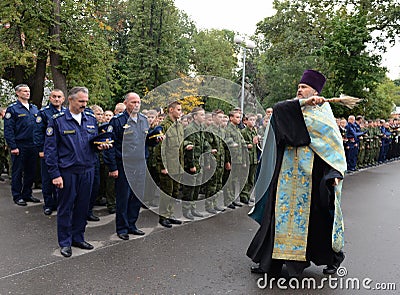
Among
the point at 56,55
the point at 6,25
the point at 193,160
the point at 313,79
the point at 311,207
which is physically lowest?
the point at 311,207

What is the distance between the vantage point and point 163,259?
5.02m

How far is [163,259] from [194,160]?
224 centimetres

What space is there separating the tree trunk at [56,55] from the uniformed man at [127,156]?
8054 millimetres

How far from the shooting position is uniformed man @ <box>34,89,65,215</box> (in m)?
6.54

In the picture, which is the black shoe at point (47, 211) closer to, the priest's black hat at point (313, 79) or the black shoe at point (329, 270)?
the black shoe at point (329, 270)

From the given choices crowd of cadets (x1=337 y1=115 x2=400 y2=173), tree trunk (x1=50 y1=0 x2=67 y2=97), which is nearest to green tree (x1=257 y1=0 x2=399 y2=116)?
crowd of cadets (x1=337 y1=115 x2=400 y2=173)

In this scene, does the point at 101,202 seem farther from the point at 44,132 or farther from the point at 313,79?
the point at 313,79

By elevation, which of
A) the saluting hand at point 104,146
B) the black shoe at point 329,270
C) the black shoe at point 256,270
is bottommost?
the black shoe at point 256,270

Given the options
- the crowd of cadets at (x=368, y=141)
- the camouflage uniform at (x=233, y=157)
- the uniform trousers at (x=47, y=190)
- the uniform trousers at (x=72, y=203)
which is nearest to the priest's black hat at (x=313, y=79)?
the uniform trousers at (x=72, y=203)

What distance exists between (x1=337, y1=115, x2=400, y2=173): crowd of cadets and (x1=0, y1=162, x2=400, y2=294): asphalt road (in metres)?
6.35

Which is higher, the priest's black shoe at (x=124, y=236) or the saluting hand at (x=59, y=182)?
the saluting hand at (x=59, y=182)

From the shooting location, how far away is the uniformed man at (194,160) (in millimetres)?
6906

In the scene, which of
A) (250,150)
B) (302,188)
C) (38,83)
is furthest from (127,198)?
(38,83)

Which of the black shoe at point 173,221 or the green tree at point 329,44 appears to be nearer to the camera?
the black shoe at point 173,221
